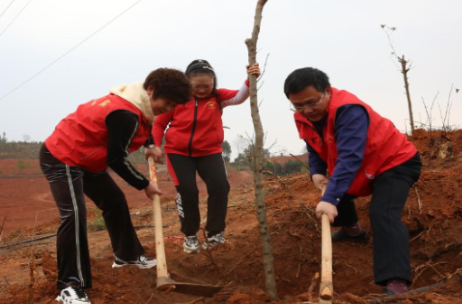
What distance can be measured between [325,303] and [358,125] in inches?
42.1

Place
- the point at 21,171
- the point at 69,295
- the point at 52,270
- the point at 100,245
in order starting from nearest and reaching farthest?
the point at 69,295
the point at 52,270
the point at 100,245
the point at 21,171

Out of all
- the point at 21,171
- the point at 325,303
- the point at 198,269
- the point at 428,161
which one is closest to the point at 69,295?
the point at 198,269

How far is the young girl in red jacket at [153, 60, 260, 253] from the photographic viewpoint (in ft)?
13.0

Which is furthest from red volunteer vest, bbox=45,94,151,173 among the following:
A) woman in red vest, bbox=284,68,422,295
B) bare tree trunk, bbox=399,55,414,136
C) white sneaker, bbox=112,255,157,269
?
bare tree trunk, bbox=399,55,414,136

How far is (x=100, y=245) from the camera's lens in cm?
507

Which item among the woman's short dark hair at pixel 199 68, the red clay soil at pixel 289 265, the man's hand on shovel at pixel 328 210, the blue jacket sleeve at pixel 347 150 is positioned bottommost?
the red clay soil at pixel 289 265

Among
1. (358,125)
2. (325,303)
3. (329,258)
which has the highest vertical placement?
(358,125)

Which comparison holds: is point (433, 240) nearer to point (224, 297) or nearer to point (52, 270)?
point (224, 297)

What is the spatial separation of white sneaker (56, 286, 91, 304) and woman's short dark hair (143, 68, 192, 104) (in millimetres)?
1417

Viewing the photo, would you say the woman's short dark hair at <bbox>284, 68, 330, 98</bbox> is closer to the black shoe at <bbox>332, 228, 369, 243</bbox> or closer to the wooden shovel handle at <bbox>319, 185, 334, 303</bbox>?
the wooden shovel handle at <bbox>319, 185, 334, 303</bbox>

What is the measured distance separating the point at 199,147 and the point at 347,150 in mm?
1733

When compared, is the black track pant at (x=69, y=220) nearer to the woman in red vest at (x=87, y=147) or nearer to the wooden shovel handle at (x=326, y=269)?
the woman in red vest at (x=87, y=147)

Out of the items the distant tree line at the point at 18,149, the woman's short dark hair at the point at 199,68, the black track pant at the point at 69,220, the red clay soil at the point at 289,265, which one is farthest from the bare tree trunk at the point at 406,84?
the distant tree line at the point at 18,149

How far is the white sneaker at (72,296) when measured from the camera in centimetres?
280
